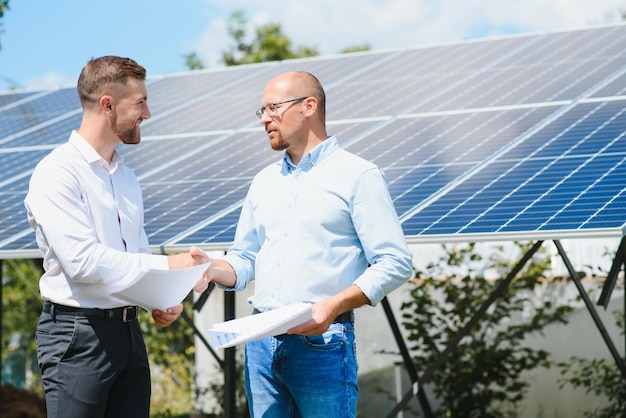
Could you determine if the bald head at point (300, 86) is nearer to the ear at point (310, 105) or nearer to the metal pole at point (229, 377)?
the ear at point (310, 105)

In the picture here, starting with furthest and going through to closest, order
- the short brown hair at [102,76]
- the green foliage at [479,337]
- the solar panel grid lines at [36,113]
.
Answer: the green foliage at [479,337], the solar panel grid lines at [36,113], the short brown hair at [102,76]

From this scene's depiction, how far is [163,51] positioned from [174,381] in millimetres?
28783

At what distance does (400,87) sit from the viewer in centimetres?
922

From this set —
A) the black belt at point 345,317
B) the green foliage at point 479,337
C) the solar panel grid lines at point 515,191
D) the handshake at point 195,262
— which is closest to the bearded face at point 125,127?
the handshake at point 195,262

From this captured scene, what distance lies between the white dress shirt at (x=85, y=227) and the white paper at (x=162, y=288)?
4cm

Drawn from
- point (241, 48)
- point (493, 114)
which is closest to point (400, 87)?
point (493, 114)

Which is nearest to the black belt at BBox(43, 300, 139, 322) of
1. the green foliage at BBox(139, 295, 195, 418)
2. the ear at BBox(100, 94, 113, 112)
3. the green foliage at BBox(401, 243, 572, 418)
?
the ear at BBox(100, 94, 113, 112)

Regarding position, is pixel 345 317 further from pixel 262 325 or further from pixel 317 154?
pixel 317 154

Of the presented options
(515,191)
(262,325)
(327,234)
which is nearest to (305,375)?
(262,325)

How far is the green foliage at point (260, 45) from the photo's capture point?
27672 mm

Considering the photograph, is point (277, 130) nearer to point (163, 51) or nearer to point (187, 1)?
point (163, 51)

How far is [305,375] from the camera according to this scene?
437 cm

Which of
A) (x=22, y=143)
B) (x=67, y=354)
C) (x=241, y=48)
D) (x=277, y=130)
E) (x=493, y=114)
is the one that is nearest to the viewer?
(x=67, y=354)

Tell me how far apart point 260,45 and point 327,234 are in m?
24.2
